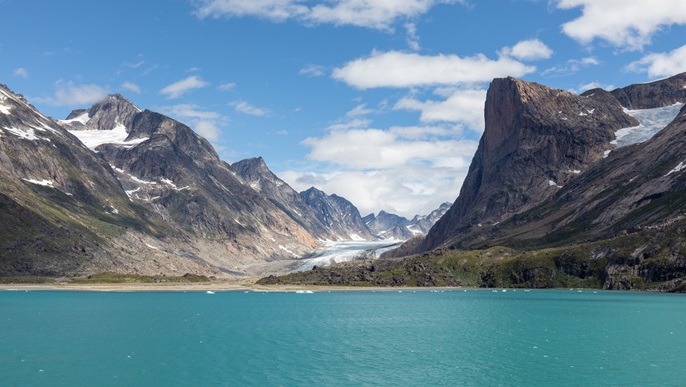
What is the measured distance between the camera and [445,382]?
58781mm

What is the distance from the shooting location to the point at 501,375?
61.6 meters

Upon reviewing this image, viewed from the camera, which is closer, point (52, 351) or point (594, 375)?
point (594, 375)

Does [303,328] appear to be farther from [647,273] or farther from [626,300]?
[647,273]

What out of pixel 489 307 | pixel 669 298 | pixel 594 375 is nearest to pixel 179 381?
pixel 594 375

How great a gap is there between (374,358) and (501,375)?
1656cm

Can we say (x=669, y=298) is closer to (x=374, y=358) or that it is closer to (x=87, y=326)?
(x=374, y=358)

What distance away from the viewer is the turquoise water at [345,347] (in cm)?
6034

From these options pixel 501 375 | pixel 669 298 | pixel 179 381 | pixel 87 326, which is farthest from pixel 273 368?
pixel 669 298

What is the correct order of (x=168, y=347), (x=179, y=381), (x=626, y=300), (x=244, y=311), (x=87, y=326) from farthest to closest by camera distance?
(x=626, y=300) < (x=244, y=311) < (x=87, y=326) < (x=168, y=347) < (x=179, y=381)

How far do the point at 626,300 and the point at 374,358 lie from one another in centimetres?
11603

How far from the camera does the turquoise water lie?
60344 millimetres

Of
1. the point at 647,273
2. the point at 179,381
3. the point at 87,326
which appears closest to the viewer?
the point at 179,381

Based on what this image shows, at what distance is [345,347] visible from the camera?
8050 cm

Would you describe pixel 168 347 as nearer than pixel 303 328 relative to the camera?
Yes
